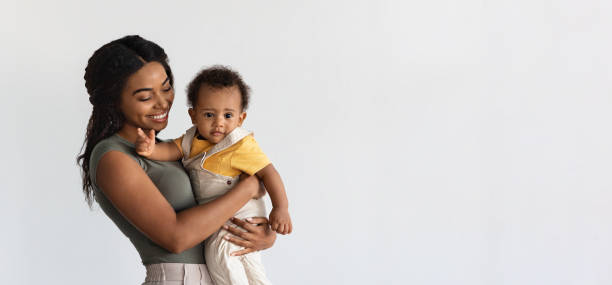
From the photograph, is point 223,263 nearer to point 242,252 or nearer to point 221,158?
point 242,252

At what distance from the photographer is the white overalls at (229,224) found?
1.96 metres

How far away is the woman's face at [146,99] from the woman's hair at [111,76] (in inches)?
0.7

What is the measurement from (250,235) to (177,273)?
23 centimetres

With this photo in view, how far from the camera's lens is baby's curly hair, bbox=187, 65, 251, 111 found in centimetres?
209

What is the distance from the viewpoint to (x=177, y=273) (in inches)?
76.7

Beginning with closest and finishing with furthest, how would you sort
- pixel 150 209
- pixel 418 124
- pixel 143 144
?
pixel 150 209 < pixel 143 144 < pixel 418 124

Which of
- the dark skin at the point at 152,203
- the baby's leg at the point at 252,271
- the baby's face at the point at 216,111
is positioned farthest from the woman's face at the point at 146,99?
the baby's leg at the point at 252,271

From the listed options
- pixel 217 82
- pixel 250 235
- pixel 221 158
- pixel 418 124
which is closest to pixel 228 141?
pixel 221 158

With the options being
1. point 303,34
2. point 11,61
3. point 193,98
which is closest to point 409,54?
point 303,34

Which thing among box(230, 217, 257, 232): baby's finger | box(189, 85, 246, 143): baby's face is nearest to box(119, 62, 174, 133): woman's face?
box(189, 85, 246, 143): baby's face

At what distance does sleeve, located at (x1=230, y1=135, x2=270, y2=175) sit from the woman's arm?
156mm

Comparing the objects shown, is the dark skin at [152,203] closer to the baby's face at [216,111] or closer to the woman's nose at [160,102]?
the woman's nose at [160,102]

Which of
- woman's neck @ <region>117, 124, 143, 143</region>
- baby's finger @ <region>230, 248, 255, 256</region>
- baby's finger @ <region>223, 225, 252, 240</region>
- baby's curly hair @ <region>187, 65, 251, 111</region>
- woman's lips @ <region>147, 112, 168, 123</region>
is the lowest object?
baby's finger @ <region>230, 248, 255, 256</region>

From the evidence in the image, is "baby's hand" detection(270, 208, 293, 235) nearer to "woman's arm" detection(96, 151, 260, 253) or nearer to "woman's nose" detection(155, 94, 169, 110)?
"woman's arm" detection(96, 151, 260, 253)
